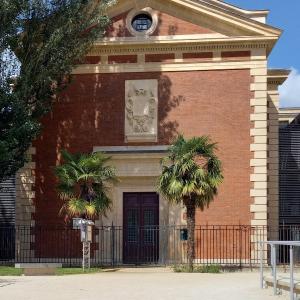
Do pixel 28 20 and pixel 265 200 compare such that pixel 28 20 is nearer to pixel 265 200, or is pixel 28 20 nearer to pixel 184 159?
pixel 184 159

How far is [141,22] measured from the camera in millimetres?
27469

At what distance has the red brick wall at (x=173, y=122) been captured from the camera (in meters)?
26.0

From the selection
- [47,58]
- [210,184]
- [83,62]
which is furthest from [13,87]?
[210,184]

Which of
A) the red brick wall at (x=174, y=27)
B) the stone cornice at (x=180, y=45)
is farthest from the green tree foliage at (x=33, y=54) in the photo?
the red brick wall at (x=174, y=27)

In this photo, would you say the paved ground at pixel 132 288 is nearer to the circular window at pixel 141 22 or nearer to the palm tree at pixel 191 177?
the palm tree at pixel 191 177

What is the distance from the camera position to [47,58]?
80.8 feet

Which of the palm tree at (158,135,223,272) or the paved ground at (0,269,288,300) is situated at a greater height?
the palm tree at (158,135,223,272)

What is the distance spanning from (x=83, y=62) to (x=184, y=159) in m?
7.42

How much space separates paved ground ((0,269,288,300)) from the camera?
13.9m

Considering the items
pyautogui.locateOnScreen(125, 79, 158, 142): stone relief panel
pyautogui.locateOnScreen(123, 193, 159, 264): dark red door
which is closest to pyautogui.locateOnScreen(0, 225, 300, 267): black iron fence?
pyautogui.locateOnScreen(123, 193, 159, 264): dark red door

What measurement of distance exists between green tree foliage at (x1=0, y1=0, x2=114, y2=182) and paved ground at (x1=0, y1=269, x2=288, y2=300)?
6299 millimetres

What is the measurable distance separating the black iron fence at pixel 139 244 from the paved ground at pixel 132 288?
5.91 metres

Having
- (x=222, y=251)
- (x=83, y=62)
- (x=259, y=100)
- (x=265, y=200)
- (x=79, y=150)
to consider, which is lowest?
(x=222, y=251)

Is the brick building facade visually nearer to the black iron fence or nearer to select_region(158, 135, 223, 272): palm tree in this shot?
the black iron fence
